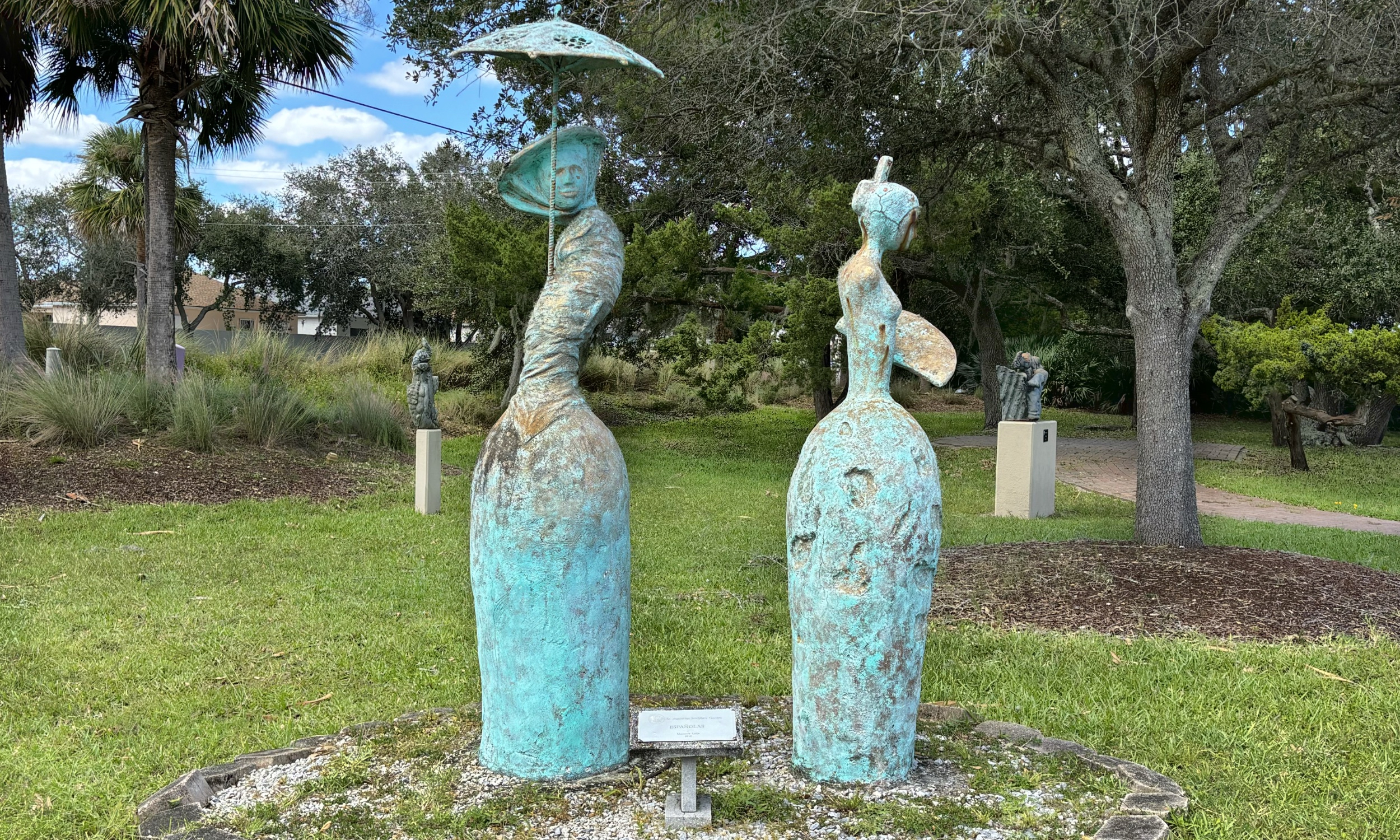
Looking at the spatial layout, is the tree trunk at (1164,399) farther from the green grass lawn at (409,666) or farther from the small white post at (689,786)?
the small white post at (689,786)

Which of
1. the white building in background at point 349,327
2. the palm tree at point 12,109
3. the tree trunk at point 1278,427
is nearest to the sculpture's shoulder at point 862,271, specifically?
the palm tree at point 12,109

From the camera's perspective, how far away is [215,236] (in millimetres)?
29000

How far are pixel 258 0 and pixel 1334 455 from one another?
17155mm

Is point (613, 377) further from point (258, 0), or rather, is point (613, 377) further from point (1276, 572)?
point (1276, 572)

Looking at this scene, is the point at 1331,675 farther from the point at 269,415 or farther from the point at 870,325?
the point at 269,415

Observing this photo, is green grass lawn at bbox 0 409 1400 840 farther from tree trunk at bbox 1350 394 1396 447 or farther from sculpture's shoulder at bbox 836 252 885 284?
tree trunk at bbox 1350 394 1396 447

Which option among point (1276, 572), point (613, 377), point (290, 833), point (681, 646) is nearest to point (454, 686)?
point (681, 646)

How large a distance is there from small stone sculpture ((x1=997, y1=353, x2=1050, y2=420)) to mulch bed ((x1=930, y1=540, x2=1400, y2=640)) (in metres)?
3.75

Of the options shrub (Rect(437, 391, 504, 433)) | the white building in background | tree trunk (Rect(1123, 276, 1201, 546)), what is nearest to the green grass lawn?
tree trunk (Rect(1123, 276, 1201, 546))

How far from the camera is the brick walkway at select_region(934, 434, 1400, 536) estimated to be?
10.7 metres

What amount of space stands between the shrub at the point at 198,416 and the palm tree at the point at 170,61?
95 cm

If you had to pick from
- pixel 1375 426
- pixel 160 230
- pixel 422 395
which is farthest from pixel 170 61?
pixel 1375 426

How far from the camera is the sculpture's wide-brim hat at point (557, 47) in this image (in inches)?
131

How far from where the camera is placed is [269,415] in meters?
11.9
